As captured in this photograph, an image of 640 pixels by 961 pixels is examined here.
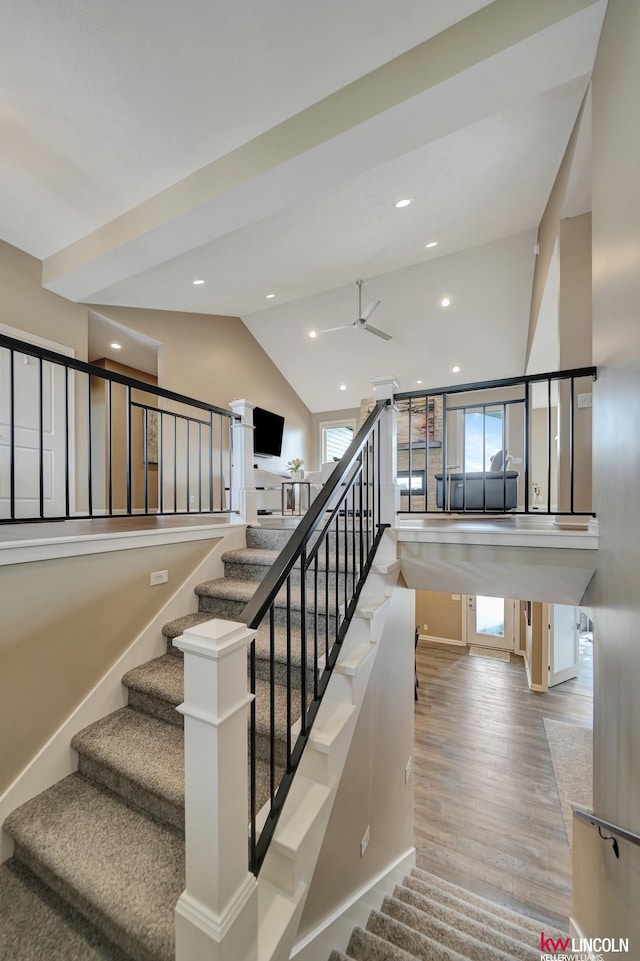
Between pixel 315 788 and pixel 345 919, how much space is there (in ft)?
2.98

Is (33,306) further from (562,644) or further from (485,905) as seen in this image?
(562,644)

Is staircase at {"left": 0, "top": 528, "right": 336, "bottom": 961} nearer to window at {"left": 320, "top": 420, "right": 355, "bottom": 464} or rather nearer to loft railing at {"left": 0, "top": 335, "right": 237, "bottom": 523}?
loft railing at {"left": 0, "top": 335, "right": 237, "bottom": 523}

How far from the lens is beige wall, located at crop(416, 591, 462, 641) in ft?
28.5

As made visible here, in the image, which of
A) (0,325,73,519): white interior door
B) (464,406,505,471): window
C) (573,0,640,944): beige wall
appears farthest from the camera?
(464,406,505,471): window

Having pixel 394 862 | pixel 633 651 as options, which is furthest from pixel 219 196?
pixel 394 862

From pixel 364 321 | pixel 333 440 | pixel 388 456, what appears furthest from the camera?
pixel 333 440

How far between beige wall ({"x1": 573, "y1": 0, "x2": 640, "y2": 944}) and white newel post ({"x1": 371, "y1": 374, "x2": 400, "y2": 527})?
1.10 m

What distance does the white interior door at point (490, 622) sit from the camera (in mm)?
8328

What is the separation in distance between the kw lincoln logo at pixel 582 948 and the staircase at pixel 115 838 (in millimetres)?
1477

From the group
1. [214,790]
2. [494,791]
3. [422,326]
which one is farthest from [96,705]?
[422,326]

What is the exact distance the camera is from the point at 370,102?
7.23ft

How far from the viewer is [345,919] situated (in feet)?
6.02

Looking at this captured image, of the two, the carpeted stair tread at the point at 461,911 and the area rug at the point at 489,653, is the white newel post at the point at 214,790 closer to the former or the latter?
the carpeted stair tread at the point at 461,911

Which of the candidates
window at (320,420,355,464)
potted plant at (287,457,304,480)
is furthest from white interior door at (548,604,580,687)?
window at (320,420,355,464)
